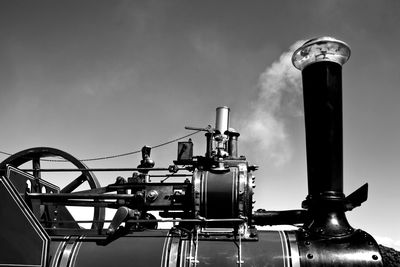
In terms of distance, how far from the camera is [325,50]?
13.9 feet

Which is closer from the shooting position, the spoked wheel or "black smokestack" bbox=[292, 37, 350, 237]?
"black smokestack" bbox=[292, 37, 350, 237]

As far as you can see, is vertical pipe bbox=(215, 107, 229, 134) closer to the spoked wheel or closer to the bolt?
the bolt

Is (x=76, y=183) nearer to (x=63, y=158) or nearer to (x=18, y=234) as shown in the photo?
(x=63, y=158)

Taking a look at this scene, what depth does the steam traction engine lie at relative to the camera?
3.88m

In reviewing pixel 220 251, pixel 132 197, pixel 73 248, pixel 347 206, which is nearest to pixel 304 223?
pixel 347 206

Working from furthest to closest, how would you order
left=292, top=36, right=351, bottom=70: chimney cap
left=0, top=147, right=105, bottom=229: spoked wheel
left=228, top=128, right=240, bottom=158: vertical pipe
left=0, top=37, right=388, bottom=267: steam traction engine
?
1. left=0, top=147, right=105, bottom=229: spoked wheel
2. left=228, top=128, right=240, bottom=158: vertical pipe
3. left=292, top=36, right=351, bottom=70: chimney cap
4. left=0, top=37, right=388, bottom=267: steam traction engine

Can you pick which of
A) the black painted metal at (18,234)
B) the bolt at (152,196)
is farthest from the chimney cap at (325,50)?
the black painted metal at (18,234)

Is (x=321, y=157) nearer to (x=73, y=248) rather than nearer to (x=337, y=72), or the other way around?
(x=337, y=72)

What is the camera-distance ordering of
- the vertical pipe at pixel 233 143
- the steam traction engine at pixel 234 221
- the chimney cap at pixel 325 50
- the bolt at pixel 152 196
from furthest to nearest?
the vertical pipe at pixel 233 143
the bolt at pixel 152 196
the chimney cap at pixel 325 50
the steam traction engine at pixel 234 221

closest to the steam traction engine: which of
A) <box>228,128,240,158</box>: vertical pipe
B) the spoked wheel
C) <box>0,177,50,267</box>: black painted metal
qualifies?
<box>0,177,50,267</box>: black painted metal

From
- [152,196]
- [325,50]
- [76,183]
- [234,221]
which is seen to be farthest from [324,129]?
[76,183]

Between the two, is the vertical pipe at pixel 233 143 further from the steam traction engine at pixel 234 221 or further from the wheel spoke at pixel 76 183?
the wheel spoke at pixel 76 183

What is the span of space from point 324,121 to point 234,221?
122cm

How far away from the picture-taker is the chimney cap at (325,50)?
13.8 ft
